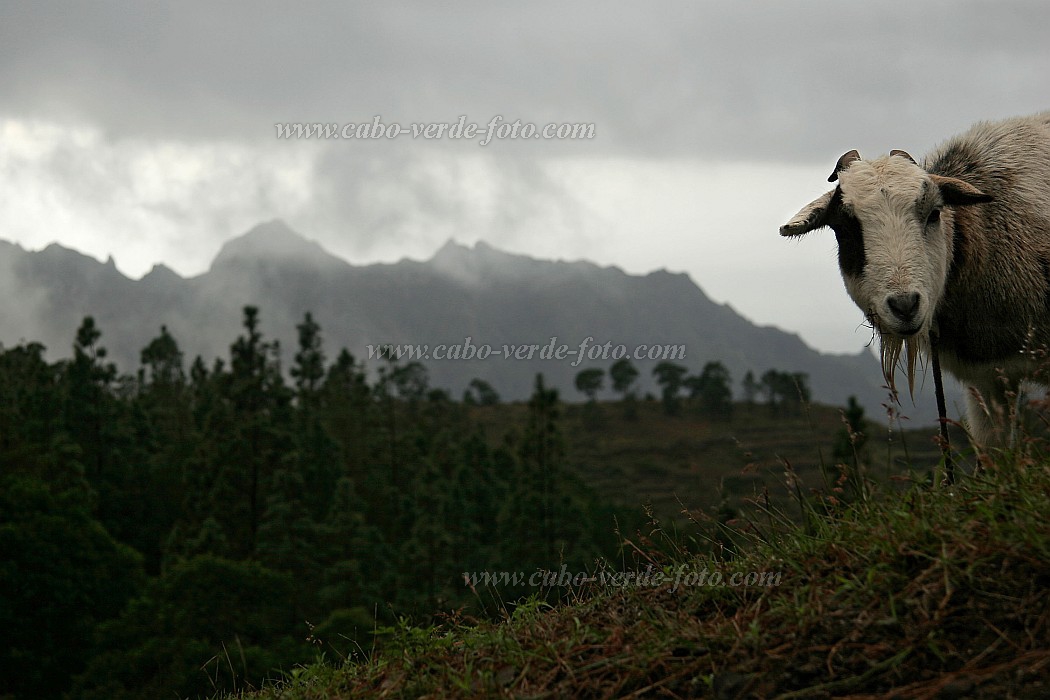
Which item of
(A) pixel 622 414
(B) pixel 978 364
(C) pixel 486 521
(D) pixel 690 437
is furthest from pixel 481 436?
(A) pixel 622 414

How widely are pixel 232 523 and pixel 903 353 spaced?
51.6m

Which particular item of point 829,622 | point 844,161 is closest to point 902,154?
point 844,161

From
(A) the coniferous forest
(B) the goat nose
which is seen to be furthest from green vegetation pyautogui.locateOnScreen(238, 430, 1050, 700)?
(A) the coniferous forest

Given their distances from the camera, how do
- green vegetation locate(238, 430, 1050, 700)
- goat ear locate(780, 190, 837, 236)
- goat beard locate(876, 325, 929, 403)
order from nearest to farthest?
green vegetation locate(238, 430, 1050, 700), goat ear locate(780, 190, 837, 236), goat beard locate(876, 325, 929, 403)

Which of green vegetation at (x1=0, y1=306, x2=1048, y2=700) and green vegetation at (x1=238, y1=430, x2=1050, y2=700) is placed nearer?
green vegetation at (x1=238, y1=430, x2=1050, y2=700)

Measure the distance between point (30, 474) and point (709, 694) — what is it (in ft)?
191

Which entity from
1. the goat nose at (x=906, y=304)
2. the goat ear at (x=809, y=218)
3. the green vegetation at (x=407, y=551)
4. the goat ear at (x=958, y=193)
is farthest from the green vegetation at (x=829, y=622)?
the goat ear at (x=958, y=193)

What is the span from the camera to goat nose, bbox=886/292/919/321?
597 cm

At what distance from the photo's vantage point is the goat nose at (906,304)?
5.97 meters

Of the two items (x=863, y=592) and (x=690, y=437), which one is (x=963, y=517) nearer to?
(x=863, y=592)

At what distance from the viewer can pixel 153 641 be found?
41562 millimetres

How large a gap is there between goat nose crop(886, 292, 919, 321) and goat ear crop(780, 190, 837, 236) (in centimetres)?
103

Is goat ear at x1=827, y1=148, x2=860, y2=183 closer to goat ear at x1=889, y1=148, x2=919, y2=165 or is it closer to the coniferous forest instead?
goat ear at x1=889, y1=148, x2=919, y2=165

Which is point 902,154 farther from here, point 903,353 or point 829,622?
point 829,622
